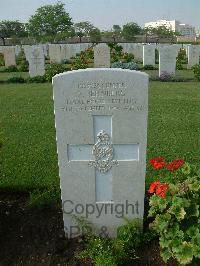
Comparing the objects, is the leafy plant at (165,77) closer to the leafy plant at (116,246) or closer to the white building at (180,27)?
the leafy plant at (116,246)

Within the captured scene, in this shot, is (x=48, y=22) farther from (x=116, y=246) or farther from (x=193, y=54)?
(x=116, y=246)

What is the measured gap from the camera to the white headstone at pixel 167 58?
15698 mm

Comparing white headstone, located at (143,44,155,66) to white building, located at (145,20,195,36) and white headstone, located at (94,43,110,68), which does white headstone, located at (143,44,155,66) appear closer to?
white headstone, located at (94,43,110,68)

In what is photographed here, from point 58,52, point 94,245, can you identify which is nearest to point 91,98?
point 94,245

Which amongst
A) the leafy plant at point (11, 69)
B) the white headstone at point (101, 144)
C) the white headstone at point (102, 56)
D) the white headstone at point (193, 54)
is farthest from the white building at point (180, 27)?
the white headstone at point (101, 144)

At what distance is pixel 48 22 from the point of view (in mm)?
79625

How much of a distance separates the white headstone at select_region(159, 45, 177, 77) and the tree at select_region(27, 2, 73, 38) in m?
64.8

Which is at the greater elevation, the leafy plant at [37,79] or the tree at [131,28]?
the tree at [131,28]

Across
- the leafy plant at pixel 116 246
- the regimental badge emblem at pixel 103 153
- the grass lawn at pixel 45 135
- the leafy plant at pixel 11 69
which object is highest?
the leafy plant at pixel 11 69

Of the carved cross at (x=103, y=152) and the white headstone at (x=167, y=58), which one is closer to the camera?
the carved cross at (x=103, y=152)

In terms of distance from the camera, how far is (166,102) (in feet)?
34.0

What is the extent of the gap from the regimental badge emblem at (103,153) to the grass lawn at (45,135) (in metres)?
1.24

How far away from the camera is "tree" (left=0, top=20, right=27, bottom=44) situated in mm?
82438

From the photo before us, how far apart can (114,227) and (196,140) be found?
356 centimetres
